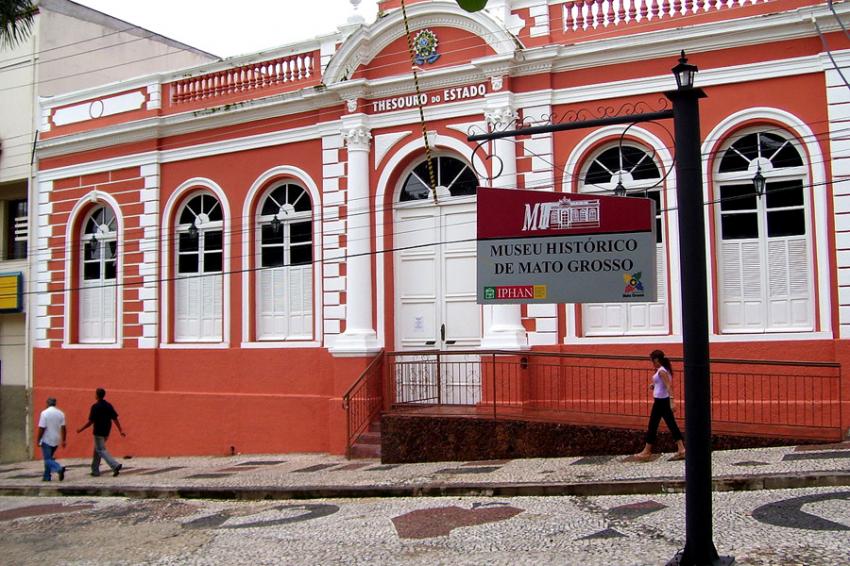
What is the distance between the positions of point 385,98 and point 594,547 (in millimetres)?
9533

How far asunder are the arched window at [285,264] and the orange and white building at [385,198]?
4 centimetres

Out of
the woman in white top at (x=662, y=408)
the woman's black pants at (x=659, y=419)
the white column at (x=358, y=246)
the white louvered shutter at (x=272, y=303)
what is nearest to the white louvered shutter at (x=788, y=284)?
the woman in white top at (x=662, y=408)

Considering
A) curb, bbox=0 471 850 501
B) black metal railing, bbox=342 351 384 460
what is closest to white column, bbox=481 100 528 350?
black metal railing, bbox=342 351 384 460

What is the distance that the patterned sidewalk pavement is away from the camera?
31.5ft

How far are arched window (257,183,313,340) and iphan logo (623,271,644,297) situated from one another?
9.65 m

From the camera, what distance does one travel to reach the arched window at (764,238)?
12.6m

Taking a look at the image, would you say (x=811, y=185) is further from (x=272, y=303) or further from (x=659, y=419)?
(x=272, y=303)

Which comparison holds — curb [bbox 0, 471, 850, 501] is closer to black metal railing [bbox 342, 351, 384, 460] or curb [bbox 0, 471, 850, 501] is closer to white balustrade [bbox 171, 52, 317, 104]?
black metal railing [bbox 342, 351, 384, 460]

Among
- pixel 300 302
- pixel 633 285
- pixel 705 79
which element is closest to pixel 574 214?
pixel 633 285

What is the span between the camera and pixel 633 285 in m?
7.03

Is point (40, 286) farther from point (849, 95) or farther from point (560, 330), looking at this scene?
point (849, 95)

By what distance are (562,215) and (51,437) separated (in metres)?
11.4

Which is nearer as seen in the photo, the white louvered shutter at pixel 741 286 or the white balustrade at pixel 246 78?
the white louvered shutter at pixel 741 286

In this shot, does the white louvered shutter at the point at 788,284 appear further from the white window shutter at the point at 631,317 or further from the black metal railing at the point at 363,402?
the black metal railing at the point at 363,402
